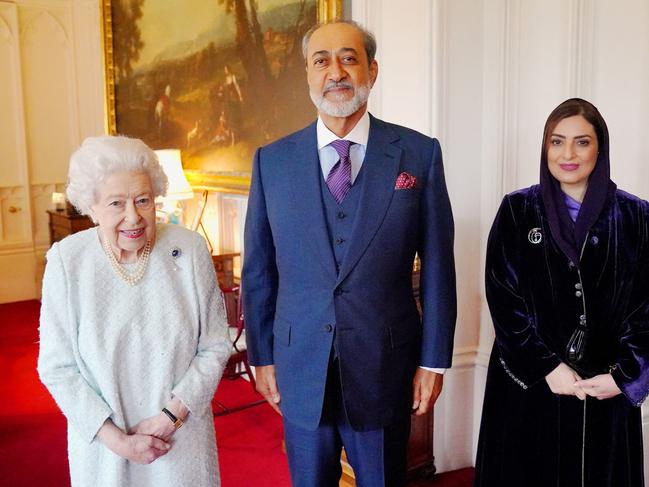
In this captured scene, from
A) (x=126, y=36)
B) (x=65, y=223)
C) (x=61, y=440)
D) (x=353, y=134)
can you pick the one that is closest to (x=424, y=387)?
(x=353, y=134)

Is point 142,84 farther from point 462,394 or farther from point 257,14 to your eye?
point 462,394

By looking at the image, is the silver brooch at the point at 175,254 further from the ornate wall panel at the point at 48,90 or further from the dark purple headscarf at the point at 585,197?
the ornate wall panel at the point at 48,90

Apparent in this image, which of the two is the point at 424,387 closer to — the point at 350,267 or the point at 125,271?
the point at 350,267

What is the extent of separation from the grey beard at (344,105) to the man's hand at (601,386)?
1176mm

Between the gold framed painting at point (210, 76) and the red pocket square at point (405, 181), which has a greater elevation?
the gold framed painting at point (210, 76)

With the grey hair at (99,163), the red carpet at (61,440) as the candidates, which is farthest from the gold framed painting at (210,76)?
the grey hair at (99,163)

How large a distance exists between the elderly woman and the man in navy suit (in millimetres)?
217

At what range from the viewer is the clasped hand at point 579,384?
2.12 metres

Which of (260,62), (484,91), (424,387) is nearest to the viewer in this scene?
(424,387)

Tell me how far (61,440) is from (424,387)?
2870 mm

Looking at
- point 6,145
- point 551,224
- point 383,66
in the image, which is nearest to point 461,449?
point 551,224

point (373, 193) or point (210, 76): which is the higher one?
point (210, 76)

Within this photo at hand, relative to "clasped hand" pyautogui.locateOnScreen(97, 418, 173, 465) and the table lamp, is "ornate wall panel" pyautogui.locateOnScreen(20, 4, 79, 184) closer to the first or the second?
the table lamp

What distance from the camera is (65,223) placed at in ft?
22.2
